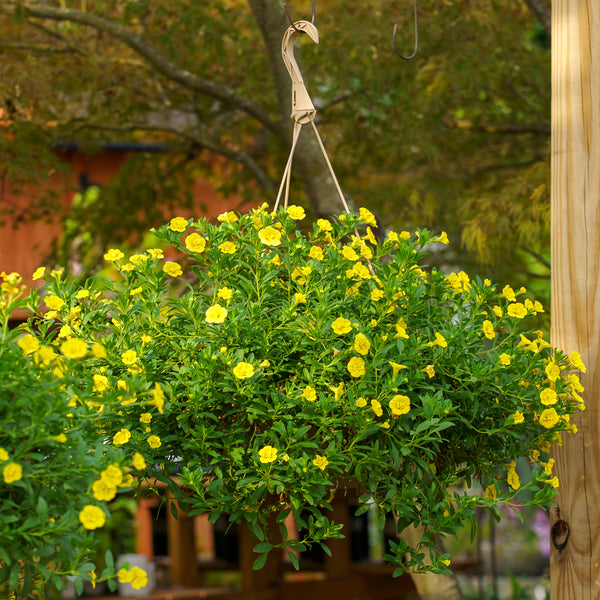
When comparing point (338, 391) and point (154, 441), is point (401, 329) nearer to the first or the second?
point (338, 391)

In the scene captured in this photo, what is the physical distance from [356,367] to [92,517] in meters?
0.46

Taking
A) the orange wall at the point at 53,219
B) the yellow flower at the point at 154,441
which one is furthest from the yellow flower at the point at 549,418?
the orange wall at the point at 53,219

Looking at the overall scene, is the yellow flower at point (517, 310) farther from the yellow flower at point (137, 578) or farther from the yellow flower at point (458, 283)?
the yellow flower at point (137, 578)

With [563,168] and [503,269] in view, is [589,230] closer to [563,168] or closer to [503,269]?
[563,168]

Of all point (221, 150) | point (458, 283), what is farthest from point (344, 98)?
point (458, 283)

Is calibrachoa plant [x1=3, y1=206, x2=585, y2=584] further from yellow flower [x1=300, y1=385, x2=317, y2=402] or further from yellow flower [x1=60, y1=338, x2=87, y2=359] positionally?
yellow flower [x1=60, y1=338, x2=87, y2=359]

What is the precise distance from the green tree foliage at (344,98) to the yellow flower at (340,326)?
202cm

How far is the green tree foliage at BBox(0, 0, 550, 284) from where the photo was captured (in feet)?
12.1

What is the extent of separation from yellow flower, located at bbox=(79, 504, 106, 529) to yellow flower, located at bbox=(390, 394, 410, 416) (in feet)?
1.52

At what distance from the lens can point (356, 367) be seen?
1.22 m

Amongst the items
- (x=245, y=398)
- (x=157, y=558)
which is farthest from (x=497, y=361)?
(x=157, y=558)

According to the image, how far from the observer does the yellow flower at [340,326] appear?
1.23 meters

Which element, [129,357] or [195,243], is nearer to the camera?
[129,357]

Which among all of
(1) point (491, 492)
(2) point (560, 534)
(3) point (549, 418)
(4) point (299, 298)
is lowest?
(2) point (560, 534)
